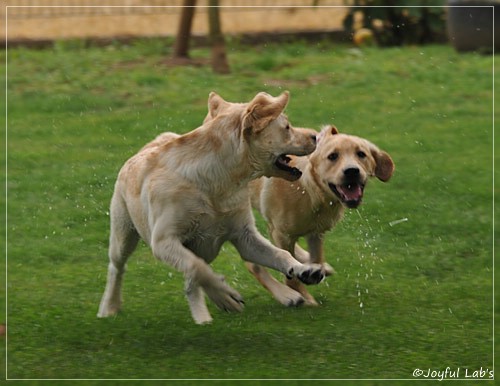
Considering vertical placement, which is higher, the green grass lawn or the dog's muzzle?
the dog's muzzle

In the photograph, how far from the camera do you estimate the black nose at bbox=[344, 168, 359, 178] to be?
24.1ft

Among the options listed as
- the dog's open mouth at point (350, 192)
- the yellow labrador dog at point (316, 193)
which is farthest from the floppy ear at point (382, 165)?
the dog's open mouth at point (350, 192)

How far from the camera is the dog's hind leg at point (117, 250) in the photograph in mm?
7598

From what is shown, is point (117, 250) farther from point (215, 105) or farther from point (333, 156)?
point (333, 156)

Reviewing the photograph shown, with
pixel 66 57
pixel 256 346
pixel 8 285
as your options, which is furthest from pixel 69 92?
pixel 256 346

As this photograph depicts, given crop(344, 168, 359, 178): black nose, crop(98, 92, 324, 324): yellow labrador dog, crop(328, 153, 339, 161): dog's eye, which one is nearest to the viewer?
crop(98, 92, 324, 324): yellow labrador dog

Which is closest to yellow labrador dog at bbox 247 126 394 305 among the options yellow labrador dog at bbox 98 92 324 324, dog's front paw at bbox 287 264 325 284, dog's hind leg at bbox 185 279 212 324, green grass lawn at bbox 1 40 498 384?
green grass lawn at bbox 1 40 498 384

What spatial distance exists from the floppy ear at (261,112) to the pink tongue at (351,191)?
0.88 meters

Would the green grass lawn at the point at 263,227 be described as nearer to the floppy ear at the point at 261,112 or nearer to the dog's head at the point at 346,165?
the dog's head at the point at 346,165

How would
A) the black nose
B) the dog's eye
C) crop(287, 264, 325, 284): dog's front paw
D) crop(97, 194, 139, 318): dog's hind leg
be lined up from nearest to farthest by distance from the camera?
crop(287, 264, 325, 284): dog's front paw < the black nose < the dog's eye < crop(97, 194, 139, 318): dog's hind leg

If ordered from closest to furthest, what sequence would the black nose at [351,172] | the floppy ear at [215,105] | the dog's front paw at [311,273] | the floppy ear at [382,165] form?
the dog's front paw at [311,273], the floppy ear at [215,105], the black nose at [351,172], the floppy ear at [382,165]

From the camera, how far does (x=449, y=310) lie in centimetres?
773

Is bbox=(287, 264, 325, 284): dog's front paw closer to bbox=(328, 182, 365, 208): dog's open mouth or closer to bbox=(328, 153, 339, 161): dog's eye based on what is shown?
bbox=(328, 182, 365, 208): dog's open mouth

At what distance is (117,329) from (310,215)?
A: 4.86 feet
